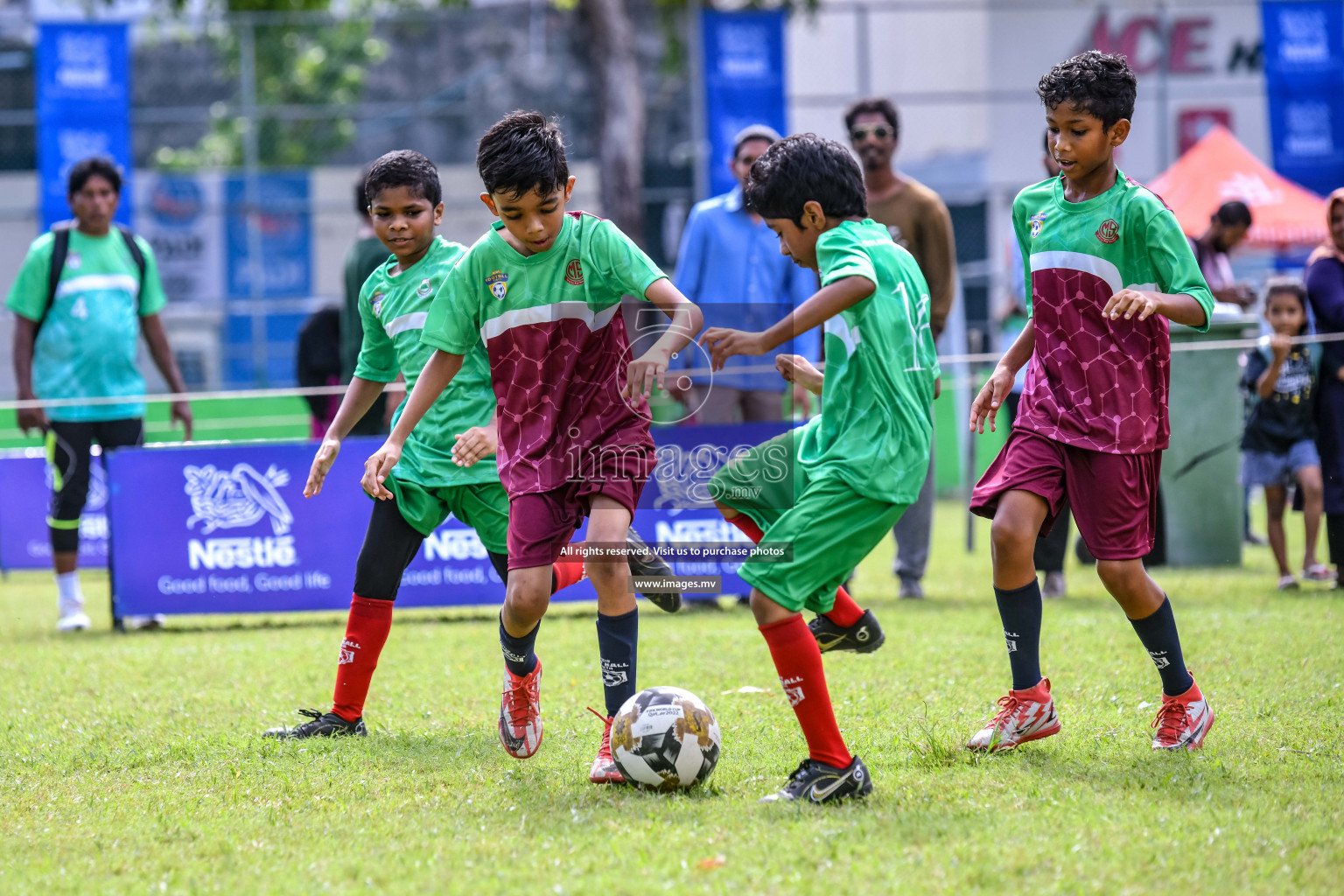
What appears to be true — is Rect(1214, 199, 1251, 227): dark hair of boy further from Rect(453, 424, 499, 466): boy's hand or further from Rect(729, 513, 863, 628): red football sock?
Rect(453, 424, 499, 466): boy's hand

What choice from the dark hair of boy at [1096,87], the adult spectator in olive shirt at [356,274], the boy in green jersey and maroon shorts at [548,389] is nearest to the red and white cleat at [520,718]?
the boy in green jersey and maroon shorts at [548,389]

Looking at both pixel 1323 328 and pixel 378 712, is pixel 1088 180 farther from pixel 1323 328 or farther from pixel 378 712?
pixel 1323 328

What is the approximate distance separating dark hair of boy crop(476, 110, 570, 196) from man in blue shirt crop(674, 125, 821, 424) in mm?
3455

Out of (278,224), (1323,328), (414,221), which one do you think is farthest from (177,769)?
(278,224)

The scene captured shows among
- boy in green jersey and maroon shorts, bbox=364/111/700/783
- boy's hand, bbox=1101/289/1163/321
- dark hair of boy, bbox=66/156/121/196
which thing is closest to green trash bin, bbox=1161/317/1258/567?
boy's hand, bbox=1101/289/1163/321

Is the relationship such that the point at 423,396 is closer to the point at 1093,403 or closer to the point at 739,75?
→ the point at 1093,403

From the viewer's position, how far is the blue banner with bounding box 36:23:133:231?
14.3 m

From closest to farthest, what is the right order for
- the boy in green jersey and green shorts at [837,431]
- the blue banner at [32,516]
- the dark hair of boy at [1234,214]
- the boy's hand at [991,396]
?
the boy in green jersey and green shorts at [837,431] → the boy's hand at [991,396] → the dark hair of boy at [1234,214] → the blue banner at [32,516]

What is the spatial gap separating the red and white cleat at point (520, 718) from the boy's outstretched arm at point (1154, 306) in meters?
1.96

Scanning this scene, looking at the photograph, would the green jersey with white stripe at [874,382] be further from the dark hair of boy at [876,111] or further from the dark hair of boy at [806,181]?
the dark hair of boy at [876,111]

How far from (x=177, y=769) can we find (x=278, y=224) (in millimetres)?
14062

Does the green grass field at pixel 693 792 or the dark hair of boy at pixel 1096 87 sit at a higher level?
the dark hair of boy at pixel 1096 87

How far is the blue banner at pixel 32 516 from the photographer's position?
10516mm

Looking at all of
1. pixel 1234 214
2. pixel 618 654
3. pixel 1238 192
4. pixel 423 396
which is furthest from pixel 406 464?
pixel 1238 192
